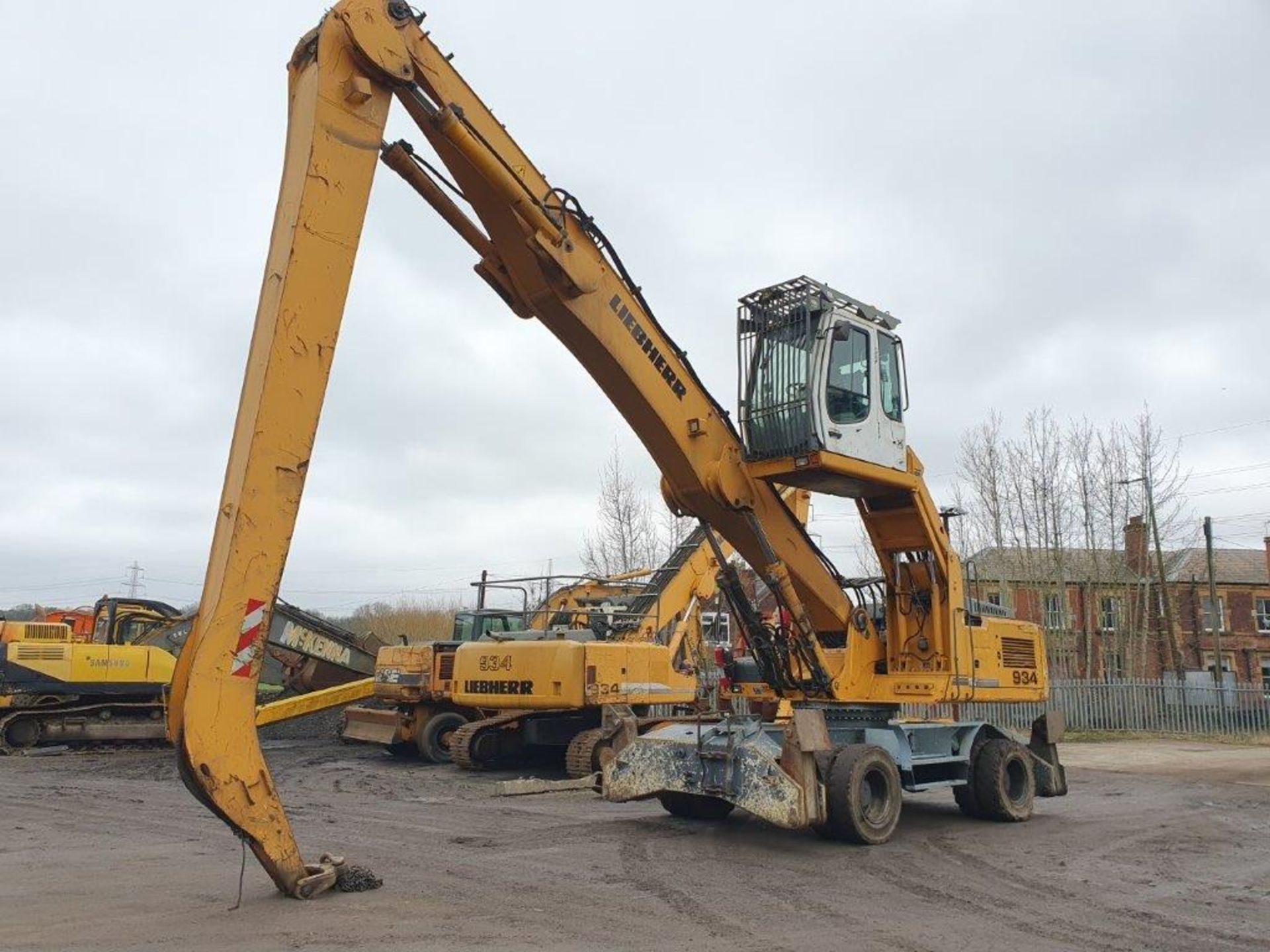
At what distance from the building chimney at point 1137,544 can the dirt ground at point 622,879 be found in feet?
78.0

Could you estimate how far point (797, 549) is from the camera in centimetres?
1068

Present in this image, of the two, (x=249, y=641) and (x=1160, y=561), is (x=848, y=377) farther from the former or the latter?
(x=1160, y=561)

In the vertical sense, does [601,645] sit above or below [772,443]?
below

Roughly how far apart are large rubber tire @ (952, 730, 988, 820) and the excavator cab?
3.13m

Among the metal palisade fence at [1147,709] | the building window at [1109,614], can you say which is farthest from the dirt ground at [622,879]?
the building window at [1109,614]

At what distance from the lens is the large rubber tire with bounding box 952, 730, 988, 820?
36.5ft

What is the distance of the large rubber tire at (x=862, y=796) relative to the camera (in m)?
9.14

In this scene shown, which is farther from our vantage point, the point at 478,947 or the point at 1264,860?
the point at 1264,860

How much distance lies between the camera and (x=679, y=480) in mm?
10070

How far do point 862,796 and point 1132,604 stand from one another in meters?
36.3

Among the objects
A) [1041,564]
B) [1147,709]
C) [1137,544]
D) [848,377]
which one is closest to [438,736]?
[848,377]

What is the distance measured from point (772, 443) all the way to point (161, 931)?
6.28 meters

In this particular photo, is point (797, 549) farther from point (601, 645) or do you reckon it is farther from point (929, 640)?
point (601, 645)

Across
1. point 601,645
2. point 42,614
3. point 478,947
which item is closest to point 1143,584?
point 601,645
